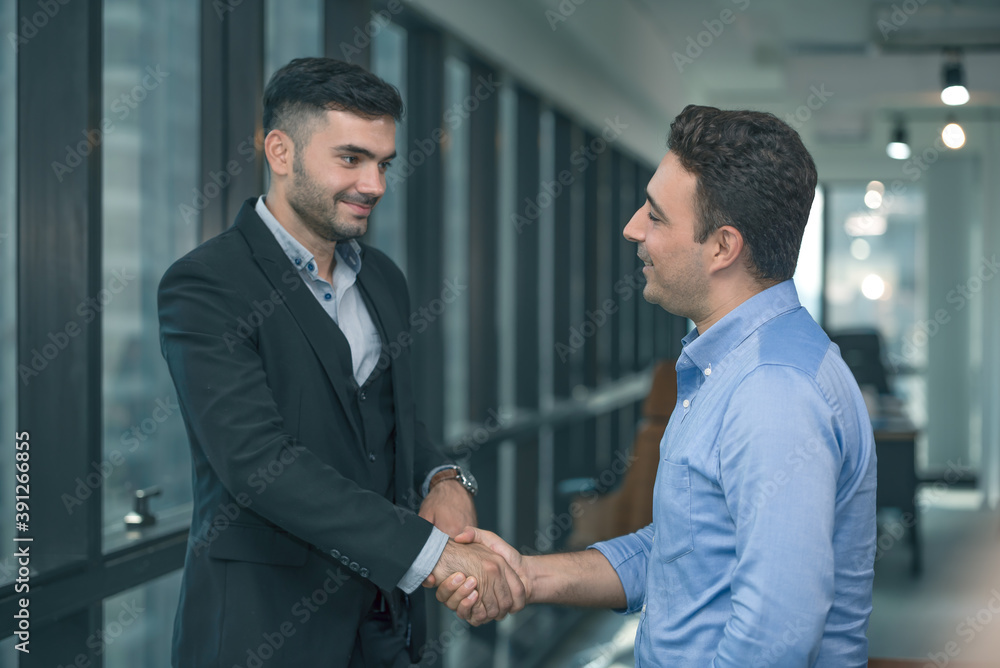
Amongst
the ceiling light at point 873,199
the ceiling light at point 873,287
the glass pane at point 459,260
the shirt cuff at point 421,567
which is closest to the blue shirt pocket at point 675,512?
the shirt cuff at point 421,567

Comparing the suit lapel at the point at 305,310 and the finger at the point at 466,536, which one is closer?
the suit lapel at the point at 305,310

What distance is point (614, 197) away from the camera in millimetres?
7305

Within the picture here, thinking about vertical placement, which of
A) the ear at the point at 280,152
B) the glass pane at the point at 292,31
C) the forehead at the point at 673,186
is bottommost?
the forehead at the point at 673,186

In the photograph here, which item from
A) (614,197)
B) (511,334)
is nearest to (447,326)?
(511,334)

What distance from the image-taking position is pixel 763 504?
115 cm

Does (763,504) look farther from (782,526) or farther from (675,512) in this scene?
(675,512)

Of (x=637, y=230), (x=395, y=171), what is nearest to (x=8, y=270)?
(x=637, y=230)

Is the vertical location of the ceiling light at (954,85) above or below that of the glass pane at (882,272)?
above

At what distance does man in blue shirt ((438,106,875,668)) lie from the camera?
114 centimetres

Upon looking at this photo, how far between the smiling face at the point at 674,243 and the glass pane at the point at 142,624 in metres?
1.50

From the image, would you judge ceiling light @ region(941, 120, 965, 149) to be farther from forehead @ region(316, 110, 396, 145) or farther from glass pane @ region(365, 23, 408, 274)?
forehead @ region(316, 110, 396, 145)

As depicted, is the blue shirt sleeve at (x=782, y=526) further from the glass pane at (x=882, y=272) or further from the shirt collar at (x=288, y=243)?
the glass pane at (x=882, y=272)

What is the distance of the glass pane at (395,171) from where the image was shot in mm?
3643

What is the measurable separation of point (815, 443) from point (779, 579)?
17 cm
